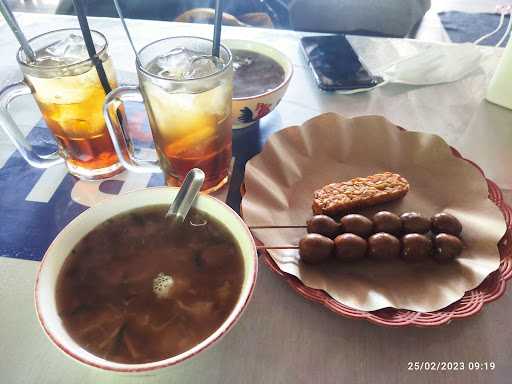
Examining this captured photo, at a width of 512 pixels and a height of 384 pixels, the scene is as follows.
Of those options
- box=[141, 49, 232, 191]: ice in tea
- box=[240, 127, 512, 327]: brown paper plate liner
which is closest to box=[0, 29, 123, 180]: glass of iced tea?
box=[141, 49, 232, 191]: ice in tea

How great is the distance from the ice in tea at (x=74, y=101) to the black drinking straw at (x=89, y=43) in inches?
0.5

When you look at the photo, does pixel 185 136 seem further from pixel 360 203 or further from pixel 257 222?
pixel 360 203

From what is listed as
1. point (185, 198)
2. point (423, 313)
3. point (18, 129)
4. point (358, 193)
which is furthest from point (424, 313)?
point (18, 129)

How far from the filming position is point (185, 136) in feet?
2.93

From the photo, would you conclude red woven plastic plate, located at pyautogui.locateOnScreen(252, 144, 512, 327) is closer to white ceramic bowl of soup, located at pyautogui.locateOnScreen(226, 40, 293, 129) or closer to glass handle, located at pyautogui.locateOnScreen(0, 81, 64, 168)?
white ceramic bowl of soup, located at pyautogui.locateOnScreen(226, 40, 293, 129)

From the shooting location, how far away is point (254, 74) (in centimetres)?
117

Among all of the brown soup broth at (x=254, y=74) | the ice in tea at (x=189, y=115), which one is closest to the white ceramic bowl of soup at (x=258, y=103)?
the brown soup broth at (x=254, y=74)

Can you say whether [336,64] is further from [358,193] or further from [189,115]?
[189,115]

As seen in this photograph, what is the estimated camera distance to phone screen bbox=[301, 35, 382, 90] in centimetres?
133

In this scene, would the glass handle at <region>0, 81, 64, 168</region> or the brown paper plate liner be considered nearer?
the brown paper plate liner

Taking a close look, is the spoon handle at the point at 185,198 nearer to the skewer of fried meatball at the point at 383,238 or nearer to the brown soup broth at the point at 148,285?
the brown soup broth at the point at 148,285

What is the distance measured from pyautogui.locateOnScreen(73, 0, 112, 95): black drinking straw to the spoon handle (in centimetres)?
31

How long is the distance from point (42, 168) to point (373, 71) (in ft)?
3.45

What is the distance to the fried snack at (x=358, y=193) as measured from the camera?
0.93m
